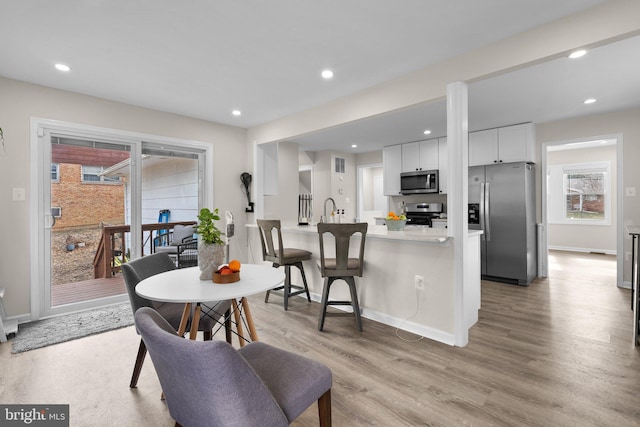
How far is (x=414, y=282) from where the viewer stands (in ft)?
9.23

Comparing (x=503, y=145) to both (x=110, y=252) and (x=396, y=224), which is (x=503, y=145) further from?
(x=110, y=252)

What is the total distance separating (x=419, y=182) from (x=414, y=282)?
3.30 meters

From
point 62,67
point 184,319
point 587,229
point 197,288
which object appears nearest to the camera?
point 197,288

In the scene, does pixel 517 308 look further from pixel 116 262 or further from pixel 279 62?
pixel 116 262

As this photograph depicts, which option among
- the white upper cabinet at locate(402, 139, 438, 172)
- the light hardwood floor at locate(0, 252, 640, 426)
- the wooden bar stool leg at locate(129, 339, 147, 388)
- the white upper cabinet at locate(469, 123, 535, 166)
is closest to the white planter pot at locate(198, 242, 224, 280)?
the wooden bar stool leg at locate(129, 339, 147, 388)

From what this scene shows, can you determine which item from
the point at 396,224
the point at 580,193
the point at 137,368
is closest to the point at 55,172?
the point at 137,368

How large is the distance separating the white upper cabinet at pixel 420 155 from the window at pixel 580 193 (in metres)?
4.19

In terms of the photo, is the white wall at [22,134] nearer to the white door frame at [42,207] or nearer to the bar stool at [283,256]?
the white door frame at [42,207]

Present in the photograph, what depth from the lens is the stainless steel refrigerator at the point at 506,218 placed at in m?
4.41

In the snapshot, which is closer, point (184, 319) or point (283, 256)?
point (184, 319)

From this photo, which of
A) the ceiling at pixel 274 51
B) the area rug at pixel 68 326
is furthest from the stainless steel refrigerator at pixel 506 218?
the area rug at pixel 68 326

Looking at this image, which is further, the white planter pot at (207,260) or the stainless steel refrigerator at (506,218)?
the stainless steel refrigerator at (506,218)

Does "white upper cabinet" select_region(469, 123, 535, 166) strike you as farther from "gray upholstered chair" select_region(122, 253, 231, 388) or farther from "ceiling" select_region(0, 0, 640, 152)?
"gray upholstered chair" select_region(122, 253, 231, 388)

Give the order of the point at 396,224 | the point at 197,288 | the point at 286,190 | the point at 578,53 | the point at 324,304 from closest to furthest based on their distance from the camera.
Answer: the point at 197,288 < the point at 578,53 < the point at 324,304 < the point at 396,224 < the point at 286,190
